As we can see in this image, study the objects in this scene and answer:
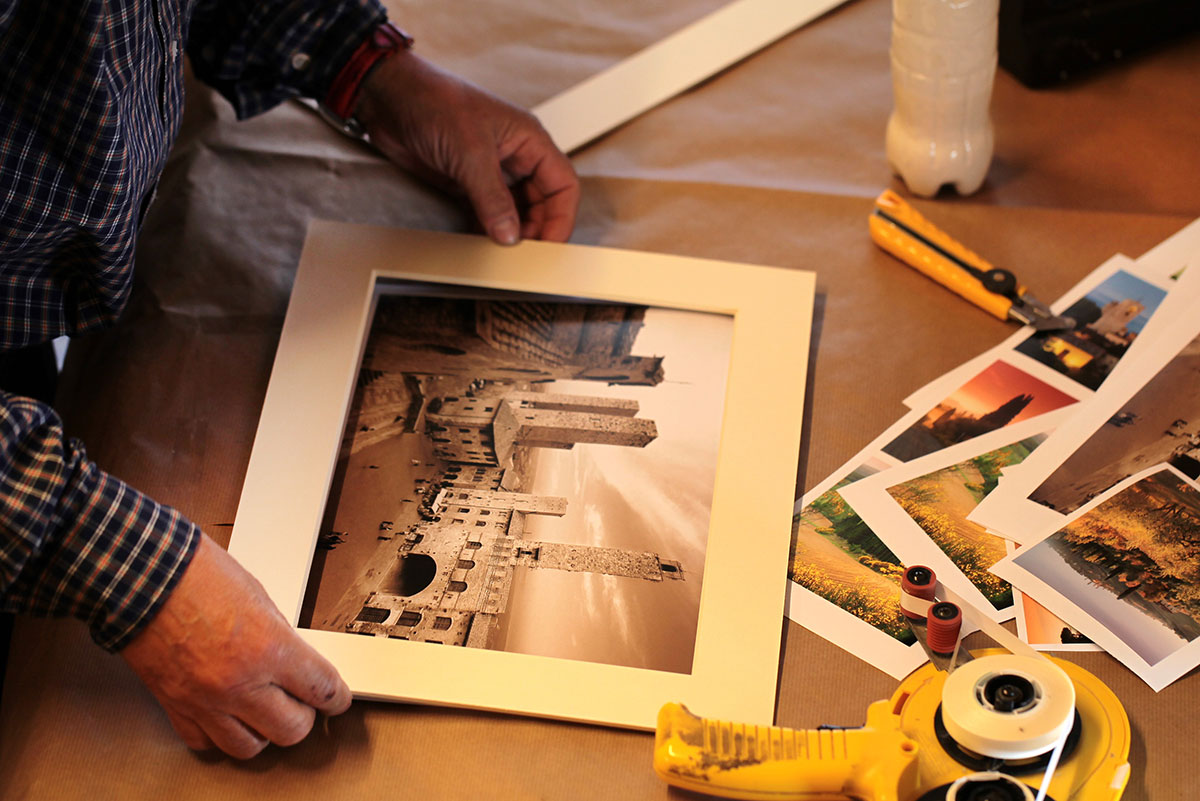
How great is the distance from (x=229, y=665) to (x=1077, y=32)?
34.8 inches

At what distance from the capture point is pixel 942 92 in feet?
2.67

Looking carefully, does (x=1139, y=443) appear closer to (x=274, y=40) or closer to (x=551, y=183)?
(x=551, y=183)

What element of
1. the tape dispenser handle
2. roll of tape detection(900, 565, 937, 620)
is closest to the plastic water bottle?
roll of tape detection(900, 565, 937, 620)

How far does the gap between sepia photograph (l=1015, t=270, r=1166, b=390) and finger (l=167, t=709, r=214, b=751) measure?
0.63 meters

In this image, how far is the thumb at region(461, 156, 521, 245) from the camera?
32.7 inches

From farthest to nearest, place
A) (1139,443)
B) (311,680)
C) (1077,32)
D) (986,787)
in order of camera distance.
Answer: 1. (1077,32)
2. (1139,443)
3. (311,680)
4. (986,787)

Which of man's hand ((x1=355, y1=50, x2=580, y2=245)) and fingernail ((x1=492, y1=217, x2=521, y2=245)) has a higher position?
man's hand ((x1=355, y1=50, x2=580, y2=245))

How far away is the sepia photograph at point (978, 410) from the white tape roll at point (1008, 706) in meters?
0.21

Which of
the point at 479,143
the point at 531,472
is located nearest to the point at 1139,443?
the point at 531,472

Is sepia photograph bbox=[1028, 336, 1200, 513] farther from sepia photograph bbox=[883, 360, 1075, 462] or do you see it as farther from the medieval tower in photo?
the medieval tower in photo

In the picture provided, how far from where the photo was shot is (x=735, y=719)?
613 millimetres

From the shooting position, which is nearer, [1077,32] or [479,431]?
[479,431]

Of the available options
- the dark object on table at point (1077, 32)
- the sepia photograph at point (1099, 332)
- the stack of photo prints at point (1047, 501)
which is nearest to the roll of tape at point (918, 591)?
the stack of photo prints at point (1047, 501)

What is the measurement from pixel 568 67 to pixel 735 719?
2.24 feet
